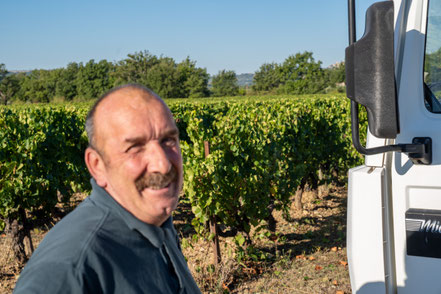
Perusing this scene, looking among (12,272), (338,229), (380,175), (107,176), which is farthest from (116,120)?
(338,229)

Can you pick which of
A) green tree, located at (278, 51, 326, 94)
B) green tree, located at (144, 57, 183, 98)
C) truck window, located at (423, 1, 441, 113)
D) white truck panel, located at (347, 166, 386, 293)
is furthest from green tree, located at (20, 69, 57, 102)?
truck window, located at (423, 1, 441, 113)

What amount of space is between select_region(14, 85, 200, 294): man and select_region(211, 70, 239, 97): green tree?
84563mm

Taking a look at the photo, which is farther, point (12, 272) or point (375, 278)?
point (12, 272)

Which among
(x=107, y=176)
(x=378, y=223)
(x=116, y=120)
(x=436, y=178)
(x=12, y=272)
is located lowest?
(x=12, y=272)

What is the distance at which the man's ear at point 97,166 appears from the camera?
1.53 m

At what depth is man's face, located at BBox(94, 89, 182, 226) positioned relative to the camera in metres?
1.48

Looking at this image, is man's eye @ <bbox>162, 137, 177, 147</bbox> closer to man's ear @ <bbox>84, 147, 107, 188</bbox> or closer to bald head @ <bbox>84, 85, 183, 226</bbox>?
bald head @ <bbox>84, 85, 183, 226</bbox>

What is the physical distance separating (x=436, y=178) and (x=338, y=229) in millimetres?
5545

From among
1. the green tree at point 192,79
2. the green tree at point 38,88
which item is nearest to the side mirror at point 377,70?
the green tree at point 192,79

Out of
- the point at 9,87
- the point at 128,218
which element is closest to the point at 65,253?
the point at 128,218

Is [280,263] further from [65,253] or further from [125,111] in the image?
[65,253]

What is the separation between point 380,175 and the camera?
224cm

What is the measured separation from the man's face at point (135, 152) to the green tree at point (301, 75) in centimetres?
8218

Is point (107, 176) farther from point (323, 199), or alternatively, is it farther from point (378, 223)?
point (323, 199)
